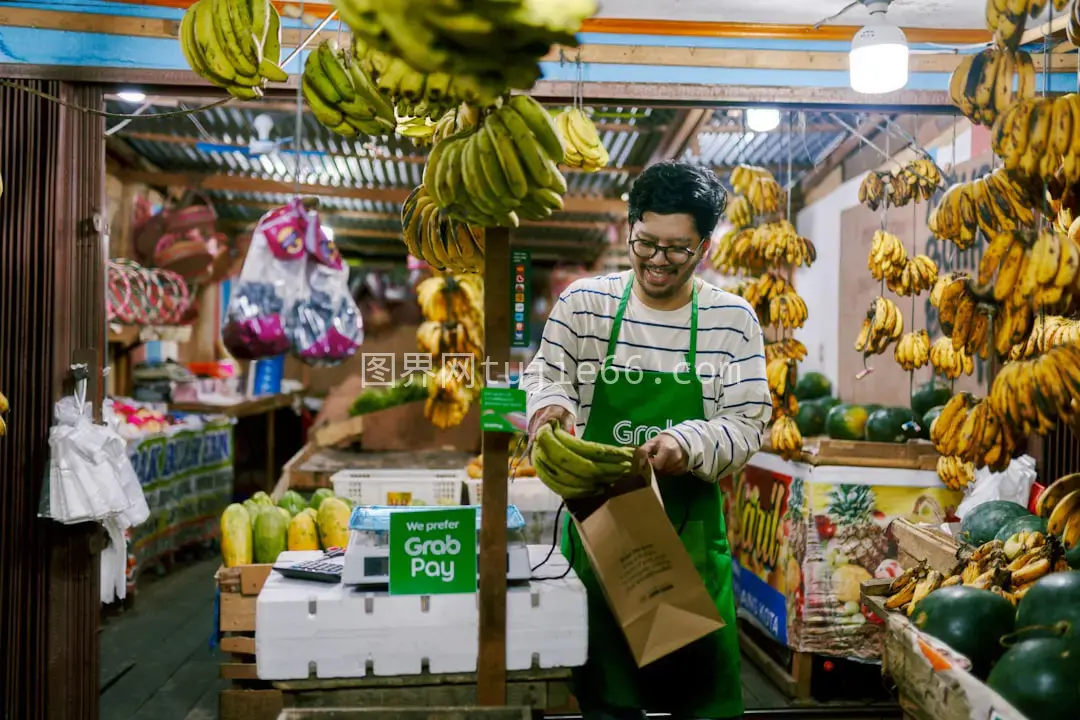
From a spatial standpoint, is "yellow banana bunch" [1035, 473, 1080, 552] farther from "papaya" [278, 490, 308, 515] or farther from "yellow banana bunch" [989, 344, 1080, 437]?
"papaya" [278, 490, 308, 515]

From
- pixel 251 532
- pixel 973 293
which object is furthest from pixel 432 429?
pixel 973 293

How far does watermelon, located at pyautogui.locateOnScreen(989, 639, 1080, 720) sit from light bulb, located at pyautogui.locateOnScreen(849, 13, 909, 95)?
2.44 meters

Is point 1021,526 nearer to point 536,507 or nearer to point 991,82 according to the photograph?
point 991,82

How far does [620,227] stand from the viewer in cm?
1027

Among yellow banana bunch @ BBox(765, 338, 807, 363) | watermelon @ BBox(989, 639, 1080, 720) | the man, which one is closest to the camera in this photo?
watermelon @ BBox(989, 639, 1080, 720)

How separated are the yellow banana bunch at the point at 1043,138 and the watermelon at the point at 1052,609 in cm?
86

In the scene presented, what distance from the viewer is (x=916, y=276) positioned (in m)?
4.58

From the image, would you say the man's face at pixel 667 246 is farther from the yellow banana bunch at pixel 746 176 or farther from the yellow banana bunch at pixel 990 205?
the yellow banana bunch at pixel 746 176

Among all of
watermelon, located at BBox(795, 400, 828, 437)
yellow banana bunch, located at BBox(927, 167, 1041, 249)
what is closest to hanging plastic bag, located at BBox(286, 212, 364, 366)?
yellow banana bunch, located at BBox(927, 167, 1041, 249)

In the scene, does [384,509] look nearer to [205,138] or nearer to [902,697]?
[902,697]

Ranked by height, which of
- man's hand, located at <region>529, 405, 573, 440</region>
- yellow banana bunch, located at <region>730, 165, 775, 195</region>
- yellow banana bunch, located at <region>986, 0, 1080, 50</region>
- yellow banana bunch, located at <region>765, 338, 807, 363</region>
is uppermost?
yellow banana bunch, located at <region>730, 165, 775, 195</region>

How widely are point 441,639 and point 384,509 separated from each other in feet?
1.36

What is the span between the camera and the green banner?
187 cm

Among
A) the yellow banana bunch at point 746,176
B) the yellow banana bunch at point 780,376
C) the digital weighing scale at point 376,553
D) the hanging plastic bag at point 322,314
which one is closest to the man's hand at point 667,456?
the digital weighing scale at point 376,553
